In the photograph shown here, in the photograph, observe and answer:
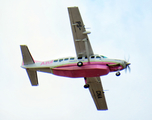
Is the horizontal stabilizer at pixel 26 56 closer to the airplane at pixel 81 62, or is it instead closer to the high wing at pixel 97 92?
the airplane at pixel 81 62

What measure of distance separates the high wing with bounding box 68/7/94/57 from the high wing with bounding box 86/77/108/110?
5.62m

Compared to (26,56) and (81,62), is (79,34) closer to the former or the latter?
(81,62)

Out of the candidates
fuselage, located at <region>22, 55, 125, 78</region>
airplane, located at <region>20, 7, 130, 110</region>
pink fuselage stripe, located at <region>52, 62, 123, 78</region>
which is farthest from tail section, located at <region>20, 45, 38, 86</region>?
pink fuselage stripe, located at <region>52, 62, 123, 78</region>

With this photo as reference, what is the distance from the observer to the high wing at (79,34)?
34906mm

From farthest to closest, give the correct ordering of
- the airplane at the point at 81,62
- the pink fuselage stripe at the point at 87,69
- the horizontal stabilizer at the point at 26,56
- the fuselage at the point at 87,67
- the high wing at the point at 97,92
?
the high wing at the point at 97,92 → the horizontal stabilizer at the point at 26,56 → the fuselage at the point at 87,67 → the pink fuselage stripe at the point at 87,69 → the airplane at the point at 81,62

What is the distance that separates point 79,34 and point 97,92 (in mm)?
10969

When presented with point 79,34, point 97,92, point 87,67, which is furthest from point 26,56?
point 97,92

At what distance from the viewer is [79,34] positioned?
1420 inches

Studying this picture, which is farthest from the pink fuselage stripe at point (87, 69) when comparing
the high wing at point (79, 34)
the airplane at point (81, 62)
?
the high wing at point (79, 34)

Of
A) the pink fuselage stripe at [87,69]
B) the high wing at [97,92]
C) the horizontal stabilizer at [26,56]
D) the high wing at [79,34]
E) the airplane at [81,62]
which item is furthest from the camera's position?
the high wing at [97,92]

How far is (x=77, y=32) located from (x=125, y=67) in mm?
7213

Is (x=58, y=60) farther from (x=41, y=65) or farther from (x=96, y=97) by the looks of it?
(x=96, y=97)

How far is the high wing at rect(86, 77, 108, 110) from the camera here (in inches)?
1658

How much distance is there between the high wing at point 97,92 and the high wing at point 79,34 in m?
5.62
